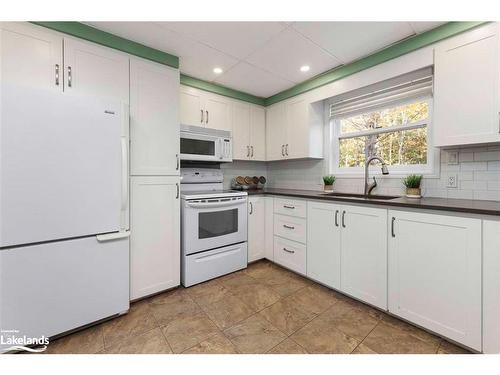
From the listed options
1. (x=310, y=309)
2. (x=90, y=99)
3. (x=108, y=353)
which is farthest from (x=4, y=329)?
(x=310, y=309)

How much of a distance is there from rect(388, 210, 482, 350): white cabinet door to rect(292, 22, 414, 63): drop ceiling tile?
4.93 feet

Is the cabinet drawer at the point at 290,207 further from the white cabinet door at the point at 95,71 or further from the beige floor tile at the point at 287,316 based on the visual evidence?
the white cabinet door at the point at 95,71

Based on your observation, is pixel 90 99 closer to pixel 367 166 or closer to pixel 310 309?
pixel 310 309

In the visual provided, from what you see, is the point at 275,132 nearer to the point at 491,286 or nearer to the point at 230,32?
the point at 230,32

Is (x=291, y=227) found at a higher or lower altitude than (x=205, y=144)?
→ lower

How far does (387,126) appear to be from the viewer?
238 cm

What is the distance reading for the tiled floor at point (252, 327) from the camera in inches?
55.4

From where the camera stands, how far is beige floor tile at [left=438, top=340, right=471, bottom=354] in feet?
4.44

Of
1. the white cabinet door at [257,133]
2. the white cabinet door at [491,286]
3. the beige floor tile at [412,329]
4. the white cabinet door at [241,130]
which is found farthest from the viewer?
the white cabinet door at [257,133]

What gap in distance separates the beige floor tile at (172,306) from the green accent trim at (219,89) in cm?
232

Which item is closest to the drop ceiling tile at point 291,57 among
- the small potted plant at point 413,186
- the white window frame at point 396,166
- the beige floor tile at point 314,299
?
the white window frame at point 396,166

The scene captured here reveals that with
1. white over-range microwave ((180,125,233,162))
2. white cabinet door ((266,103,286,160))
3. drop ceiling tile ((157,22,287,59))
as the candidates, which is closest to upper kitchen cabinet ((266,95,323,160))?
white cabinet door ((266,103,286,160))

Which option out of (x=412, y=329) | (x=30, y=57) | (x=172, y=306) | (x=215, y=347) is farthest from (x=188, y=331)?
(x=30, y=57)

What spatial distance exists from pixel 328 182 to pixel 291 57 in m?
1.49
